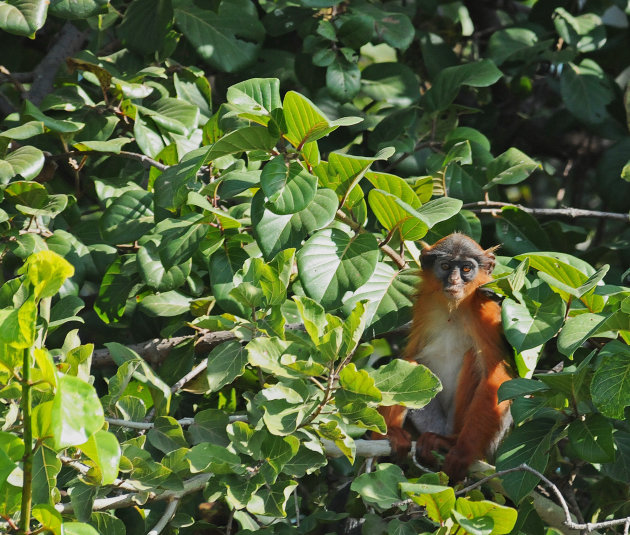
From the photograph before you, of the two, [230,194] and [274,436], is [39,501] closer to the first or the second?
[274,436]

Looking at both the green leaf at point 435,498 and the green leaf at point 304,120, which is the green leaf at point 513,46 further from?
the green leaf at point 435,498

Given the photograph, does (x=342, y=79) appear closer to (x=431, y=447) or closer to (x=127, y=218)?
(x=127, y=218)

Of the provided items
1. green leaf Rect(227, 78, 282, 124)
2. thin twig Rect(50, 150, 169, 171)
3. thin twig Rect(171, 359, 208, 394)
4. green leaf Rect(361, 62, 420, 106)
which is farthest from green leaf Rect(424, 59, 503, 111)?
thin twig Rect(171, 359, 208, 394)

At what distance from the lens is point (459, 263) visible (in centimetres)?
492

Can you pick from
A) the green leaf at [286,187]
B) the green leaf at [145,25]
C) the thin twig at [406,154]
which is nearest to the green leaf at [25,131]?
the green leaf at [145,25]

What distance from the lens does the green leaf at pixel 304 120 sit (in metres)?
3.30

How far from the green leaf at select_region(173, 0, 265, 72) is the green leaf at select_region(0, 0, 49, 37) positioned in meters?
1.00

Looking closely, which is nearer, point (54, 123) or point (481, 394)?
point (54, 123)

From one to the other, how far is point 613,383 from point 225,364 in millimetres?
1588

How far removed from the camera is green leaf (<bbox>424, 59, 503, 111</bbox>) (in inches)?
199

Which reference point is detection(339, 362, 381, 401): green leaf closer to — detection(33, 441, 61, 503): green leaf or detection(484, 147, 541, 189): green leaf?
detection(33, 441, 61, 503): green leaf

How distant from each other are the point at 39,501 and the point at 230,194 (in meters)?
1.58

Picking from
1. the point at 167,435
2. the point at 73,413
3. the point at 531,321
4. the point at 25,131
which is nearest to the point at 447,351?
the point at 531,321

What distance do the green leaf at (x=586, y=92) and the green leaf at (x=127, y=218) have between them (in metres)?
2.95
